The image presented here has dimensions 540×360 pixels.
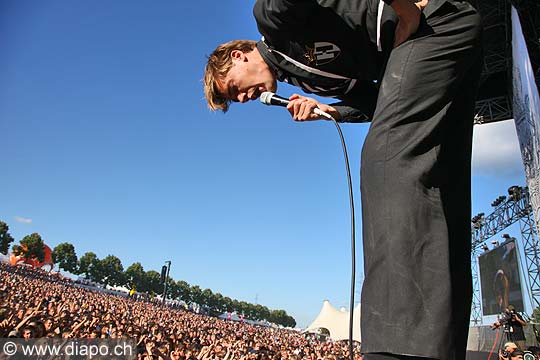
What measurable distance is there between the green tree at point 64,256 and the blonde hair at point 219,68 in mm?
71262

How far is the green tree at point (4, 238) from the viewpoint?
56.9 meters

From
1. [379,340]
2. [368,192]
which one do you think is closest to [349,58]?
[368,192]

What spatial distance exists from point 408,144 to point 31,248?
68.1 meters

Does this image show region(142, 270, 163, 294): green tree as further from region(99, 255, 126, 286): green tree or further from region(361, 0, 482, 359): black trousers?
region(361, 0, 482, 359): black trousers

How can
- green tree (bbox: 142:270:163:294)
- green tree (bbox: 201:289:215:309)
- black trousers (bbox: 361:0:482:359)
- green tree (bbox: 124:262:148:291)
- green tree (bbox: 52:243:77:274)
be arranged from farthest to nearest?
1. green tree (bbox: 201:289:215:309)
2. green tree (bbox: 142:270:163:294)
3. green tree (bbox: 124:262:148:291)
4. green tree (bbox: 52:243:77:274)
5. black trousers (bbox: 361:0:482:359)

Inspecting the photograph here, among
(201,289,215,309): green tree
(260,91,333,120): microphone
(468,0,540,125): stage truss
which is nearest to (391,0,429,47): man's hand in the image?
(260,91,333,120): microphone

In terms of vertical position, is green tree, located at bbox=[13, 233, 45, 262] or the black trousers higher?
green tree, located at bbox=[13, 233, 45, 262]

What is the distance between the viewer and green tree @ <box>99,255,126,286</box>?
68.3 metres

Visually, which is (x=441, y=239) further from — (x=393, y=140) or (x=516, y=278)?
(x=516, y=278)

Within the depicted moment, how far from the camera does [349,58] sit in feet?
4.22

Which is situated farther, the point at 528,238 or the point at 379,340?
the point at 528,238

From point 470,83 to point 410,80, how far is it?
0.31 metres

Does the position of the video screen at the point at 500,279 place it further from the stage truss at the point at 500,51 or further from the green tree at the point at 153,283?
the green tree at the point at 153,283

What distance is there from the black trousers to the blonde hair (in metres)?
0.73
